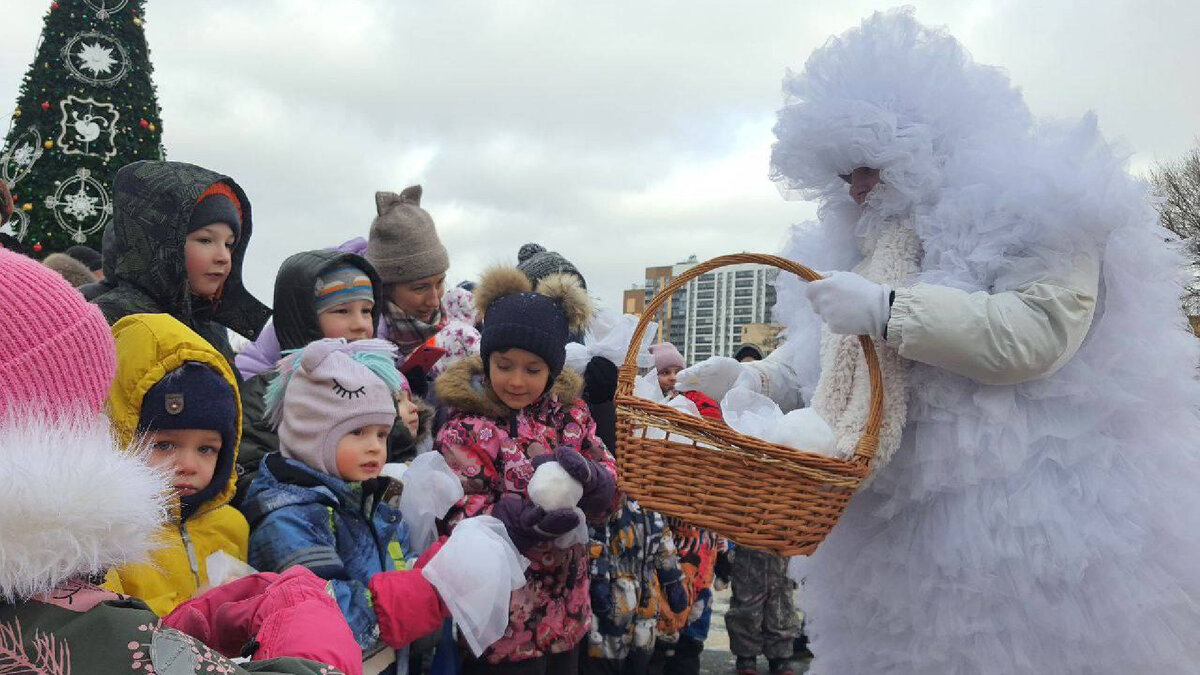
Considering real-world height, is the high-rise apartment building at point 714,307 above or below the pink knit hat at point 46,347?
below

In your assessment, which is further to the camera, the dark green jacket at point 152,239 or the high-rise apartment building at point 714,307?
the high-rise apartment building at point 714,307

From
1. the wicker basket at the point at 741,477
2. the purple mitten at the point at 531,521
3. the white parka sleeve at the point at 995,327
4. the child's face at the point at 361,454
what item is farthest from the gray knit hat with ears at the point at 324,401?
the white parka sleeve at the point at 995,327

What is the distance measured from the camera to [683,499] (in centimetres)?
208

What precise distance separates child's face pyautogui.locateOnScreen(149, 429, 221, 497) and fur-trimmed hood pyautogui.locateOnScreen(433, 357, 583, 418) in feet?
3.47

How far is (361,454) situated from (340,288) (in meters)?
0.90

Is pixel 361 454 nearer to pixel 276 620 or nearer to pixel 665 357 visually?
pixel 276 620

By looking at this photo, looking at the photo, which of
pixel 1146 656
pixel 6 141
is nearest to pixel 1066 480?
pixel 1146 656

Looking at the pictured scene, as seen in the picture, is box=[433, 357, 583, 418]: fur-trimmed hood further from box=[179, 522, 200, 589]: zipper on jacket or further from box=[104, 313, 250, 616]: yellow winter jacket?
box=[179, 522, 200, 589]: zipper on jacket

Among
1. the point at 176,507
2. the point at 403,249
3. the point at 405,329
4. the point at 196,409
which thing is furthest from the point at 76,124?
the point at 176,507

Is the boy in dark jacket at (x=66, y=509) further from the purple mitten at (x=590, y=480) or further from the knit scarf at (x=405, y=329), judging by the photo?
the knit scarf at (x=405, y=329)

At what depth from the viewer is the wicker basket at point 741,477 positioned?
196cm

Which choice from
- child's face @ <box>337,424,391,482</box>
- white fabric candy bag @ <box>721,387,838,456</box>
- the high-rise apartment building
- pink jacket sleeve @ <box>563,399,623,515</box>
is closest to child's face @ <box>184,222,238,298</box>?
child's face @ <box>337,424,391,482</box>

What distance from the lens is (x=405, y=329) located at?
148 inches

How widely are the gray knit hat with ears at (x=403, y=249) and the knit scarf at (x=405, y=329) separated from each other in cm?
17
